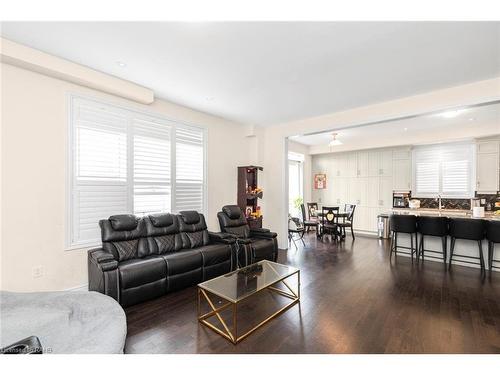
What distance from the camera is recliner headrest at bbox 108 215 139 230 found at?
312 centimetres

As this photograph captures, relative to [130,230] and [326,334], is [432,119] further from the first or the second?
[130,230]

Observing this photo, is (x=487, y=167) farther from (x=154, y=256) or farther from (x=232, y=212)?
(x=154, y=256)

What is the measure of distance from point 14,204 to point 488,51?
547 cm

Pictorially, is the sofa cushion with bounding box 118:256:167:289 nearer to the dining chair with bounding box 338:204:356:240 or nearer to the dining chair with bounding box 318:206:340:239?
the dining chair with bounding box 318:206:340:239

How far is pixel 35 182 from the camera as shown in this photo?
2711mm

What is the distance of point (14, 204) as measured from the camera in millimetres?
2570

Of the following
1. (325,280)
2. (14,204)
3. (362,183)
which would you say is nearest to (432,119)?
(362,183)

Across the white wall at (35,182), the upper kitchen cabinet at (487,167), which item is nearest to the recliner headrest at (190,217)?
the white wall at (35,182)

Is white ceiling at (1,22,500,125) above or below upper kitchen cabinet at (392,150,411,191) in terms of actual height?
above

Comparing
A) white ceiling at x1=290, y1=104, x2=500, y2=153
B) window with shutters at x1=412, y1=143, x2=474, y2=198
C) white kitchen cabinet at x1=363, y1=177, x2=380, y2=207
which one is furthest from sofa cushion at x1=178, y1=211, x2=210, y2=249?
window with shutters at x1=412, y1=143, x2=474, y2=198

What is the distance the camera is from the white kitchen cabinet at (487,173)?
5094 millimetres

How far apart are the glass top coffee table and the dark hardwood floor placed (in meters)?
0.07

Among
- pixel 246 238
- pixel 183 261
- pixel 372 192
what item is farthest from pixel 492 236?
pixel 183 261
